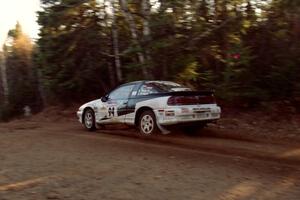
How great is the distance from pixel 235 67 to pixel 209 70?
6.89 feet

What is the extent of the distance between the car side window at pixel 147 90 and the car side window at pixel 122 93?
0.46 m

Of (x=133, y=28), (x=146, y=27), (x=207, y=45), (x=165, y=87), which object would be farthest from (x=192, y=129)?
(x=133, y=28)

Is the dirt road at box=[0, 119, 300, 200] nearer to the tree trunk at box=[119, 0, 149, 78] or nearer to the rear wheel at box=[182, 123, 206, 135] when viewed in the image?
the rear wheel at box=[182, 123, 206, 135]

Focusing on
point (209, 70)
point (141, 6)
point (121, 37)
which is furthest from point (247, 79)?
point (121, 37)

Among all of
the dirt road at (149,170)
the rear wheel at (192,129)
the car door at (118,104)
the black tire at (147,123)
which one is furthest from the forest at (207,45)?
the dirt road at (149,170)

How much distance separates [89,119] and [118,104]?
5.94ft

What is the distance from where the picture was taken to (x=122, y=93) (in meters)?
12.9

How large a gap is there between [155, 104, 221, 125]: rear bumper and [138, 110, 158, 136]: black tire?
10.1 inches

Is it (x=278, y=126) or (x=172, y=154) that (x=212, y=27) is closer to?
(x=278, y=126)

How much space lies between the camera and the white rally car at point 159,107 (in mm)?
11219

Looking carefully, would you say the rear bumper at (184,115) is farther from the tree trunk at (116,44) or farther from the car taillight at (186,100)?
the tree trunk at (116,44)

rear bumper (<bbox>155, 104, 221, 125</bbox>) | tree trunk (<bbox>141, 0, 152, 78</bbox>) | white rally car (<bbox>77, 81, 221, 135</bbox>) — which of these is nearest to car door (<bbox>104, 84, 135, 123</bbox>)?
white rally car (<bbox>77, 81, 221, 135</bbox>)

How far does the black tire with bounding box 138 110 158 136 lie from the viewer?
38.3 feet

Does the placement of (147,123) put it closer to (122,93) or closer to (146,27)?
(122,93)
